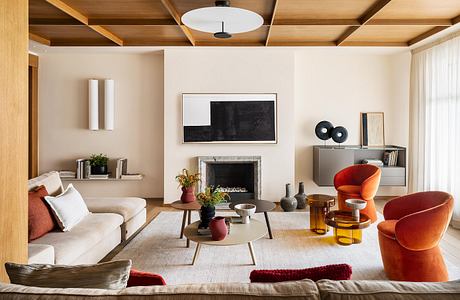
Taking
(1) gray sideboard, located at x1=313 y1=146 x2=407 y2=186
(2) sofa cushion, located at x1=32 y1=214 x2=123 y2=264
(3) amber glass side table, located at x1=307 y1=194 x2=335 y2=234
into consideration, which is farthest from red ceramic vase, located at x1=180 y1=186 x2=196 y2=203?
(1) gray sideboard, located at x1=313 y1=146 x2=407 y2=186

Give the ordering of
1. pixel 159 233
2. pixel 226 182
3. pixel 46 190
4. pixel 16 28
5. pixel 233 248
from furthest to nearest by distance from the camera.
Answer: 1. pixel 226 182
2. pixel 159 233
3. pixel 233 248
4. pixel 46 190
5. pixel 16 28

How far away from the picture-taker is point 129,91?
6375 mm

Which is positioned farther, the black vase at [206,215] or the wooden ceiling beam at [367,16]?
the wooden ceiling beam at [367,16]

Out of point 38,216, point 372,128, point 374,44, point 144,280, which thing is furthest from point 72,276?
point 372,128

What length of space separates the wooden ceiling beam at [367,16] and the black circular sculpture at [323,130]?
1382mm

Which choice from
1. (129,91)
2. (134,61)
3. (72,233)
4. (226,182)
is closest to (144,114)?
(129,91)

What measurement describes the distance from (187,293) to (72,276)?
486mm

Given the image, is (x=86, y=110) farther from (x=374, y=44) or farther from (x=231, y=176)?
(x=374, y=44)

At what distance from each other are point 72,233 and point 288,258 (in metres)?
2.00

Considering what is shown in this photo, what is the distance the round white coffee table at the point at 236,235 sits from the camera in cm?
303

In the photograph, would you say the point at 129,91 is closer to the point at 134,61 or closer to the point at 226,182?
the point at 134,61

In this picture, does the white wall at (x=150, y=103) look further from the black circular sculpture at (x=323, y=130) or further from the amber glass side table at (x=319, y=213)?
the amber glass side table at (x=319, y=213)

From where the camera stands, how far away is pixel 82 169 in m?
6.16

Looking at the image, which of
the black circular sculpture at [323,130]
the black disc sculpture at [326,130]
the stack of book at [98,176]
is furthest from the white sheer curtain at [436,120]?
the stack of book at [98,176]
